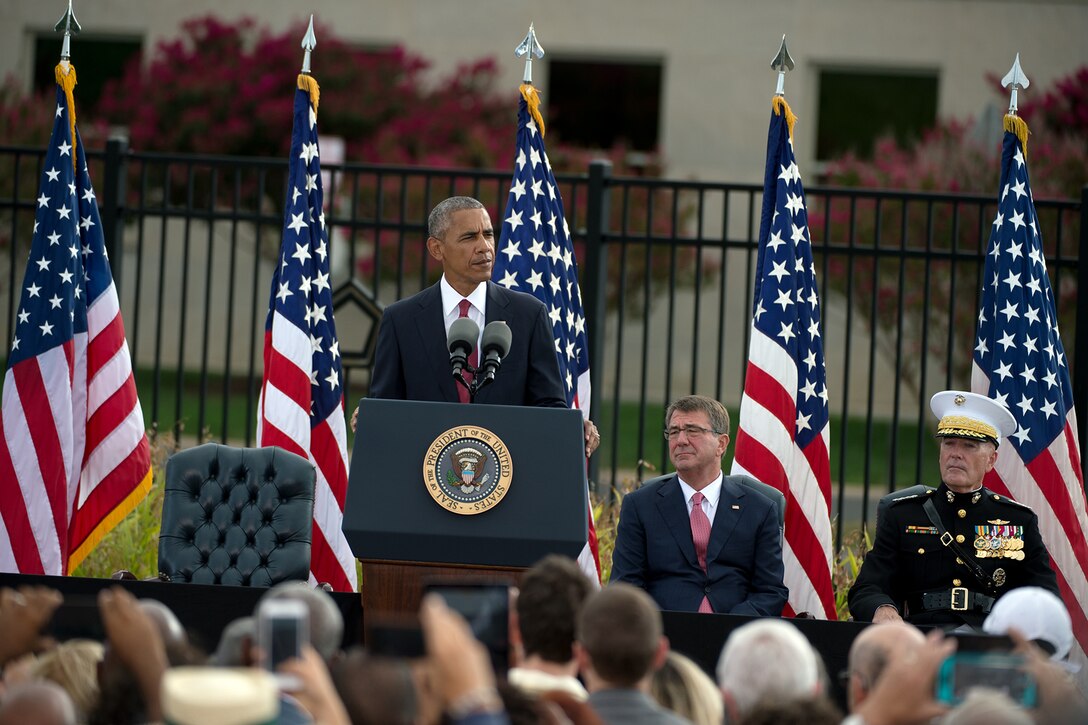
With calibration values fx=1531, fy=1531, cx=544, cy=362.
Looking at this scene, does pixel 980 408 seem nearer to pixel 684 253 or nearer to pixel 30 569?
pixel 30 569

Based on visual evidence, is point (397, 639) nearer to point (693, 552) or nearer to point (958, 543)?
point (693, 552)

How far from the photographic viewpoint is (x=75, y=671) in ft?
11.1

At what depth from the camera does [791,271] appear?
7.14m

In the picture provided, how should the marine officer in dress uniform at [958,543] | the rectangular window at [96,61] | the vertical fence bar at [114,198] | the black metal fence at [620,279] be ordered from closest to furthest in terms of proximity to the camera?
the marine officer in dress uniform at [958,543] < the black metal fence at [620,279] < the vertical fence bar at [114,198] < the rectangular window at [96,61]

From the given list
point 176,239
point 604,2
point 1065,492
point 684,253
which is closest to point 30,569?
point 1065,492

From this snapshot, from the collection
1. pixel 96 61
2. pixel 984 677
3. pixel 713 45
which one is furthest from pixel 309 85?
pixel 96 61

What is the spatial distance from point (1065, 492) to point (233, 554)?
3.63 metres

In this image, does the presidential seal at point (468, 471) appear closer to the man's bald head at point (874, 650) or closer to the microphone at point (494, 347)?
the microphone at point (494, 347)

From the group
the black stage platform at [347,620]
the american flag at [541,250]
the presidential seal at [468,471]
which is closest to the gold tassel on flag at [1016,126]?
the american flag at [541,250]

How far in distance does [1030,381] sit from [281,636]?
193 inches

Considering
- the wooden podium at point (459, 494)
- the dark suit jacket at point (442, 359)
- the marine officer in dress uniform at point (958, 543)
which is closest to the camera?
the wooden podium at point (459, 494)

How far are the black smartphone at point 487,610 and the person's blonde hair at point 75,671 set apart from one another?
76 centimetres

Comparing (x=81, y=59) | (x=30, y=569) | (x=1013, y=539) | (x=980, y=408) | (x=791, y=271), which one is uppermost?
(x=81, y=59)

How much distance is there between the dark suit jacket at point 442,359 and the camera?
5641 millimetres
